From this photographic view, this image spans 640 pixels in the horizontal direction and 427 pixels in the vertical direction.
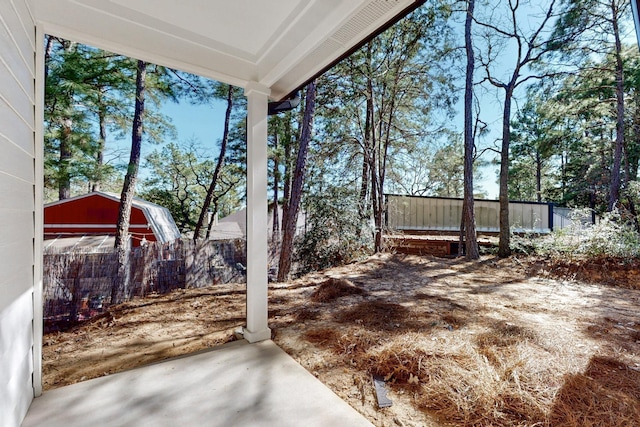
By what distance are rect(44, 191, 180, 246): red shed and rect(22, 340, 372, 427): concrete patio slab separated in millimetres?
3151

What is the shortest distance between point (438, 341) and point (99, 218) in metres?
5.32

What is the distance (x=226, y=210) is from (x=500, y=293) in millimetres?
6621

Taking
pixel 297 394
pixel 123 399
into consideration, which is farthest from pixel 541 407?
pixel 123 399

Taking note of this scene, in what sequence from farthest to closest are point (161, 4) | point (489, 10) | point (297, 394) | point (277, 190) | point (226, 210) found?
point (277, 190), point (226, 210), point (489, 10), point (297, 394), point (161, 4)

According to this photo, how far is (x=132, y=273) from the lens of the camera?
3.88 m

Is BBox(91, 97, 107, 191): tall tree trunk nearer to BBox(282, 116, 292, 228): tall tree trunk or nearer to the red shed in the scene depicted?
the red shed

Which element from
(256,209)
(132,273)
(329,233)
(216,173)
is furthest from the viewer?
(216,173)

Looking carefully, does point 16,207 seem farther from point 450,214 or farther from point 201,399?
point 450,214

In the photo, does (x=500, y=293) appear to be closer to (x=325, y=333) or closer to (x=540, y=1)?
(x=325, y=333)

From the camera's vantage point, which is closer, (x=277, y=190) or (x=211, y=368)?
(x=211, y=368)

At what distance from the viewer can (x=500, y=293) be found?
406 centimetres

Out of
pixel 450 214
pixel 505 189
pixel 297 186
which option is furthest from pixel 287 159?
pixel 505 189

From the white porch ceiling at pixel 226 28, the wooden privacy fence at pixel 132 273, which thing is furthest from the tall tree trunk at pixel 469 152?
the white porch ceiling at pixel 226 28

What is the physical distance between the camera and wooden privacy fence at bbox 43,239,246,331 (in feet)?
10.6
